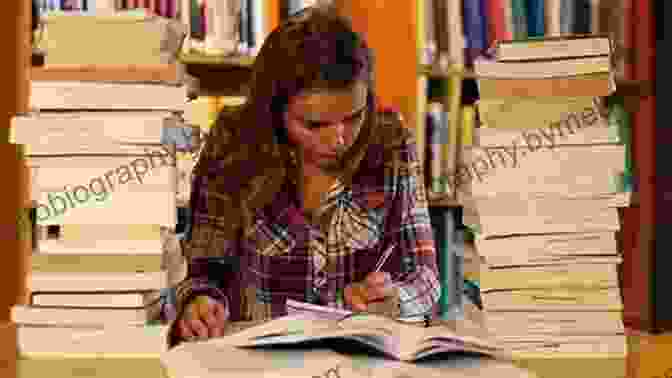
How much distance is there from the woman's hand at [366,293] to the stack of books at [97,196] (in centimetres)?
26

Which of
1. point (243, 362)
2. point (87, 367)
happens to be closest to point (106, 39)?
point (87, 367)

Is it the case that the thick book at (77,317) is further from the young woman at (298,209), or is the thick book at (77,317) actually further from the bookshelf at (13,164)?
the bookshelf at (13,164)

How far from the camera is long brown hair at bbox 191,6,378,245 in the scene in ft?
3.76

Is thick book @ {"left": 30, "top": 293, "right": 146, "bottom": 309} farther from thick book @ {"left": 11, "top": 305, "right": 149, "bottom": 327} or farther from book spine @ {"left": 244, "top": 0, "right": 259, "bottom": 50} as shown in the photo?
book spine @ {"left": 244, "top": 0, "right": 259, "bottom": 50}

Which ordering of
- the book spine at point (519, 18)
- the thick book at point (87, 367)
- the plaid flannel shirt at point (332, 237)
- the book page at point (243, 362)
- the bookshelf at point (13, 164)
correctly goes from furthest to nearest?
the book spine at point (519, 18), the bookshelf at point (13, 164), the plaid flannel shirt at point (332, 237), the thick book at point (87, 367), the book page at point (243, 362)

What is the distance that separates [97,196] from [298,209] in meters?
0.36

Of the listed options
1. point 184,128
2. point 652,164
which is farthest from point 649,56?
point 184,128

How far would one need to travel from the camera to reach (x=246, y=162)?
1.30m

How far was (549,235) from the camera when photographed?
1.18 meters

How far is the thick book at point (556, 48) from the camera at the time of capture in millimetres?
1200

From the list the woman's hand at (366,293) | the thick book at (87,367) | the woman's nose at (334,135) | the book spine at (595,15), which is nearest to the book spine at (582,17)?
the book spine at (595,15)

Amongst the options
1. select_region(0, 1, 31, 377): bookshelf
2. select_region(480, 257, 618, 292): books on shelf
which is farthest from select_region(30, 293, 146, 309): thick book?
select_region(0, 1, 31, 377): bookshelf

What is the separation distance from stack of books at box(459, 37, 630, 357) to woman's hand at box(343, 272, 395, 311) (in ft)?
0.60

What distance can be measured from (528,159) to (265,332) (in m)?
0.57
